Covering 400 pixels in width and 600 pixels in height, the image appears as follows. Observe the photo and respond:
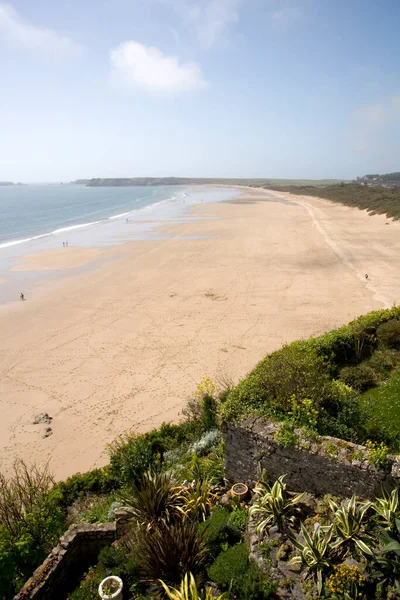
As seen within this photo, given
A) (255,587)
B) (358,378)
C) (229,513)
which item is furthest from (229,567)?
(358,378)

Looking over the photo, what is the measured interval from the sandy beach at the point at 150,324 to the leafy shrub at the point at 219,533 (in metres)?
4.94

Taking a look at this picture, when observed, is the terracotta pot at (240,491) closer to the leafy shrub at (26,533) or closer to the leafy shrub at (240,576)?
the leafy shrub at (240,576)

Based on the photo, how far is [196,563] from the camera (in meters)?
6.03

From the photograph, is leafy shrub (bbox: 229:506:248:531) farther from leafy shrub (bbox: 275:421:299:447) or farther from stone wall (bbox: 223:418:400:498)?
leafy shrub (bbox: 275:421:299:447)

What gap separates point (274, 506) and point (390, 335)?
8145 mm

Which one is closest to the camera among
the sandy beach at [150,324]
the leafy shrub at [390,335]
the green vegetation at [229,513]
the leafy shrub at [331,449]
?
the green vegetation at [229,513]

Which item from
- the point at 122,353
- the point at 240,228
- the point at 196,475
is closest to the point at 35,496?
the point at 196,475

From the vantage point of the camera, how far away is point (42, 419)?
41.5 ft

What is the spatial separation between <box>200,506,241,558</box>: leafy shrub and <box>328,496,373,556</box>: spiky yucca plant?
169cm

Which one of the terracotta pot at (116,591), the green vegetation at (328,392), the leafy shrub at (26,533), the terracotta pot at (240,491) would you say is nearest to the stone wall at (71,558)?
the leafy shrub at (26,533)

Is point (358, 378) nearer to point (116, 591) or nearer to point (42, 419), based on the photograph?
point (116, 591)

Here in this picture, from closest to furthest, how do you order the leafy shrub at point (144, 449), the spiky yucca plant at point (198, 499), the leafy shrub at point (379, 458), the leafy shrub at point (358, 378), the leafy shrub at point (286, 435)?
the leafy shrub at point (379, 458)
the leafy shrub at point (286, 435)
the spiky yucca plant at point (198, 499)
the leafy shrub at point (144, 449)
the leafy shrub at point (358, 378)

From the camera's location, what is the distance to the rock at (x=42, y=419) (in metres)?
12.6

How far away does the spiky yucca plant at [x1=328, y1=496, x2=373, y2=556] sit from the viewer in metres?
5.62
